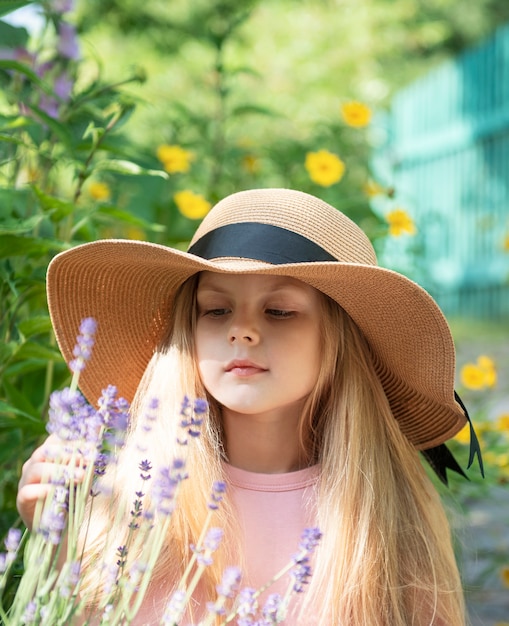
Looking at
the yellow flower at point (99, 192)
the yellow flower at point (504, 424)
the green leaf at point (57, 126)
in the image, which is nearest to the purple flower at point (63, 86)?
the green leaf at point (57, 126)

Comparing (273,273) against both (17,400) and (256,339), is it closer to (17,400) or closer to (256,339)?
(256,339)

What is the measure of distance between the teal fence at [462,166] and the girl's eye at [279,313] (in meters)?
5.27

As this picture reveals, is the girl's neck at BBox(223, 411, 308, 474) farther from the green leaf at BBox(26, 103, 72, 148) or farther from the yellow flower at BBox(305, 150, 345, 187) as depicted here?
the yellow flower at BBox(305, 150, 345, 187)

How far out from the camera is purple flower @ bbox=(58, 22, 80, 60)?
2.20 m

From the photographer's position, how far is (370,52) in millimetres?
10219

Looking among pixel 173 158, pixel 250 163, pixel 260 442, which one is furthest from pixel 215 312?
pixel 250 163

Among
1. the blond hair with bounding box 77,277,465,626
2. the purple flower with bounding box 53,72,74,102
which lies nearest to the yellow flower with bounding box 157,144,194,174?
the purple flower with bounding box 53,72,74,102

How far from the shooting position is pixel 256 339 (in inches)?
66.4

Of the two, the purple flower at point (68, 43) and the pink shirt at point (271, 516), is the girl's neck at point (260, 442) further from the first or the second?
the purple flower at point (68, 43)

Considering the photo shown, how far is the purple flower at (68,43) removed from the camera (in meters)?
2.20

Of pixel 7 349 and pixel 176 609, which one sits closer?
pixel 176 609

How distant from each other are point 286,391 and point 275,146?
6.14 ft

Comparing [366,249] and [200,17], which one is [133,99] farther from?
[200,17]

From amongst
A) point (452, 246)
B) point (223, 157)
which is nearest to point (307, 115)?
point (452, 246)
